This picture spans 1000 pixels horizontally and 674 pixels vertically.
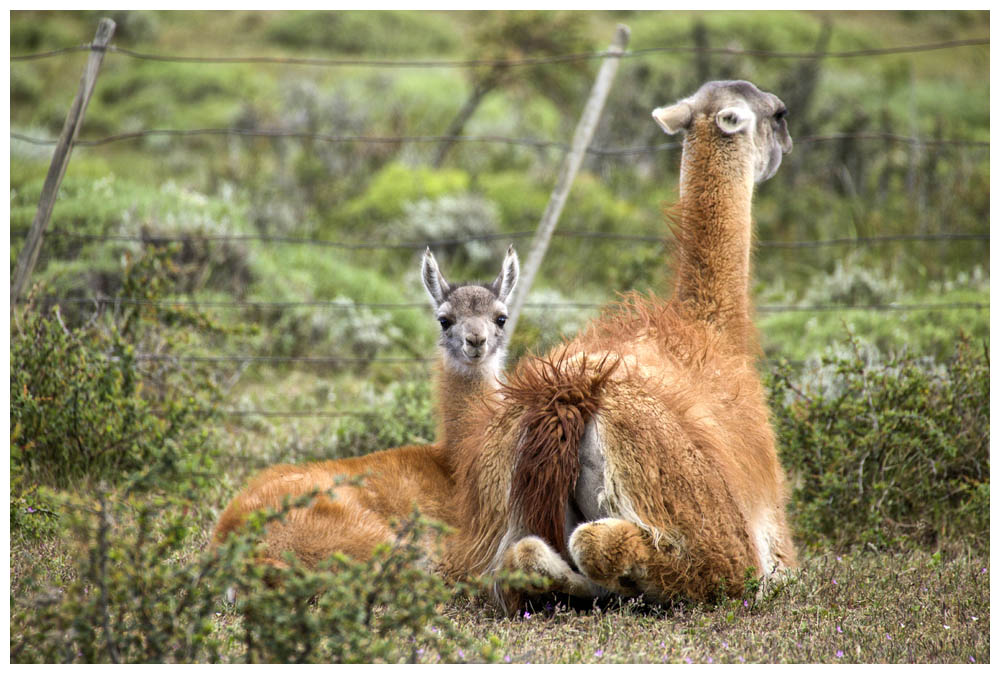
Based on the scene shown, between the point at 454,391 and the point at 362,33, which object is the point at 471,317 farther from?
the point at 362,33

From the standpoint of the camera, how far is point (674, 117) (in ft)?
14.6

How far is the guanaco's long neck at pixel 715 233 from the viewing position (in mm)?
4273

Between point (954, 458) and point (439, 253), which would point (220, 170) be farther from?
point (954, 458)

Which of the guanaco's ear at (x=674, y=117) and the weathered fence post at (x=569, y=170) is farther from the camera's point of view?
the weathered fence post at (x=569, y=170)

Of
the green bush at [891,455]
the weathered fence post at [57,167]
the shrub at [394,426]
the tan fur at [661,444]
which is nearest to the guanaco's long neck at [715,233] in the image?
the tan fur at [661,444]

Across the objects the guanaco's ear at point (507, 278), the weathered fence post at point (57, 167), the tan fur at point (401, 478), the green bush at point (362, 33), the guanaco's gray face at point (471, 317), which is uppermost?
the green bush at point (362, 33)

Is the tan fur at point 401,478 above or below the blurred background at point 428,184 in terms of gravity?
below

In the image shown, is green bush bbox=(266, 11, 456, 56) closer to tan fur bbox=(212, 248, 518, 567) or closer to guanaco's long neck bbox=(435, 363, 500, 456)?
tan fur bbox=(212, 248, 518, 567)

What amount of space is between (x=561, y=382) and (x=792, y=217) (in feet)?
29.1

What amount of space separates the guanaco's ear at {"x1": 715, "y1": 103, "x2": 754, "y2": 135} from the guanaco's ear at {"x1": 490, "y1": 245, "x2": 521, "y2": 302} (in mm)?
1255

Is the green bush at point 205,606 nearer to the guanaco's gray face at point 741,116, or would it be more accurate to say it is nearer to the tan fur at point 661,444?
the tan fur at point 661,444

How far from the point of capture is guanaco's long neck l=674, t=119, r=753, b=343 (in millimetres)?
4273

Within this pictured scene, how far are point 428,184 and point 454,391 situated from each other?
23.4 ft

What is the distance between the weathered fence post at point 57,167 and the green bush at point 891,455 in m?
3.99
